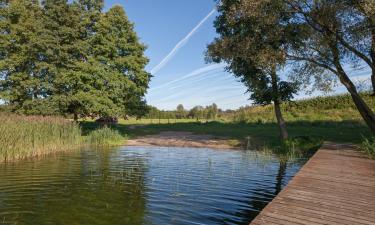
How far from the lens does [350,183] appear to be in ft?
37.7

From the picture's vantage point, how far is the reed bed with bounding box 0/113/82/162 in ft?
66.2

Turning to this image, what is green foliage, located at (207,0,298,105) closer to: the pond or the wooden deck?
the pond

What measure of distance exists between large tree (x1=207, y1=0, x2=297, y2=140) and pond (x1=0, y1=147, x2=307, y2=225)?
742cm

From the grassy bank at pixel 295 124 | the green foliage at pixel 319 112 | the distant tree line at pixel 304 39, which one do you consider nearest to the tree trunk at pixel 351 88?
the distant tree line at pixel 304 39

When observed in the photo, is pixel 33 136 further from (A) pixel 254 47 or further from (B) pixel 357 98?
(B) pixel 357 98

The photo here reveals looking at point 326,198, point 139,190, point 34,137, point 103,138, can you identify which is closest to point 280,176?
point 139,190

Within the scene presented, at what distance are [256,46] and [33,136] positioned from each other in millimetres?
16039

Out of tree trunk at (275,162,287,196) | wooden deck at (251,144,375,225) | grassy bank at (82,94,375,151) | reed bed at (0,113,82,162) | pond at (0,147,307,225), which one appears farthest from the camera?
grassy bank at (82,94,375,151)

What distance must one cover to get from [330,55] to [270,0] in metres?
5.15

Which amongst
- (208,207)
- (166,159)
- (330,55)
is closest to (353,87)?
(330,55)

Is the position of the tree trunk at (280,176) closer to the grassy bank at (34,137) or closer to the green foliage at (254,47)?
the green foliage at (254,47)

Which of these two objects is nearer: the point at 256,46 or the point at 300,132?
the point at 256,46

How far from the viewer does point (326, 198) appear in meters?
9.37

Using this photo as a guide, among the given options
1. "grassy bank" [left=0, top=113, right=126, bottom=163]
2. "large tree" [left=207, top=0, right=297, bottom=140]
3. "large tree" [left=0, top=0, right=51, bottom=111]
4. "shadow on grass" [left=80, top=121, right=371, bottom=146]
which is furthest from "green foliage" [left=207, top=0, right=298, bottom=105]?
"large tree" [left=0, top=0, right=51, bottom=111]
